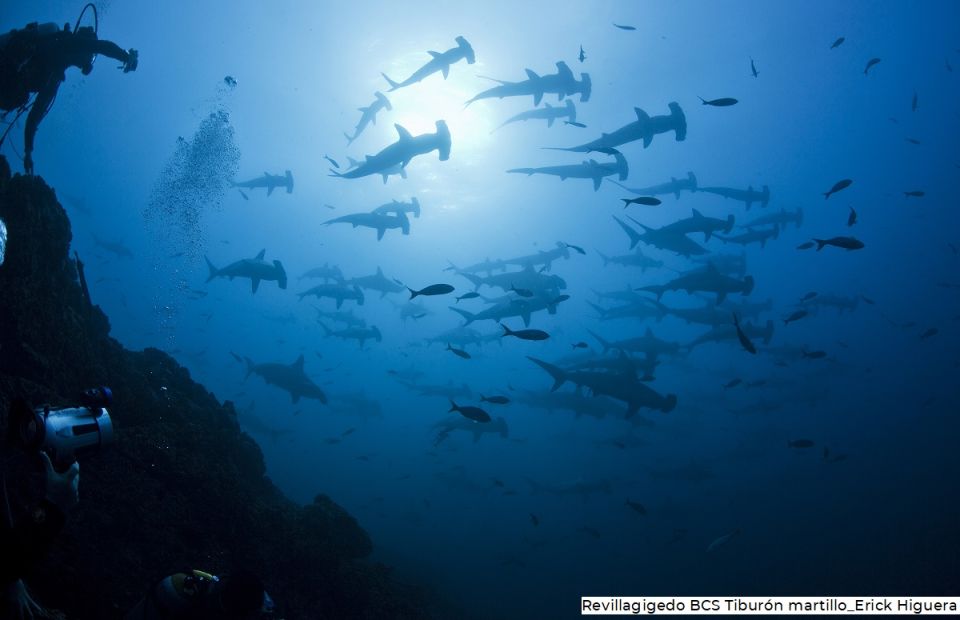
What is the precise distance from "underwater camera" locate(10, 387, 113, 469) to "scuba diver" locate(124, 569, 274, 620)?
1081mm

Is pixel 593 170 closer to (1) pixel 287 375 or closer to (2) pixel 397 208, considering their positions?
(2) pixel 397 208

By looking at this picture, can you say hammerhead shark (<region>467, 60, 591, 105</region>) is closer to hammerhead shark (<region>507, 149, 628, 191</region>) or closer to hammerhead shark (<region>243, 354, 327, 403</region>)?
hammerhead shark (<region>507, 149, 628, 191</region>)

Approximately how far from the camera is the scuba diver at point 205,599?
2.20m

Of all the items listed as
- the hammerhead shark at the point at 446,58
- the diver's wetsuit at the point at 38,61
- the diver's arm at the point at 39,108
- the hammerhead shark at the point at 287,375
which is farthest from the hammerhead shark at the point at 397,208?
the diver's arm at the point at 39,108

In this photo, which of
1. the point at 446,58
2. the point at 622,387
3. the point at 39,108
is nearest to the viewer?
the point at 39,108

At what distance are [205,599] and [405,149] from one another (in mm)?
11241

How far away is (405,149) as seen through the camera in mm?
11680

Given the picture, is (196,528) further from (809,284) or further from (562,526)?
(809,284)

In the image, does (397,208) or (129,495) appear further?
(397,208)

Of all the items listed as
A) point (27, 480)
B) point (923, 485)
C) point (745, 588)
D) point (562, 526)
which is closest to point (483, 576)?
point (562, 526)

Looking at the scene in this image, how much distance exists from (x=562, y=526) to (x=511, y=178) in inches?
1138

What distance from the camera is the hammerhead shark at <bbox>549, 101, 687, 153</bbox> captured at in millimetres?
11148

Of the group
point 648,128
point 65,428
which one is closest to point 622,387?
point 648,128

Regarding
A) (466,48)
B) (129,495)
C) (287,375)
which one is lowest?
(129,495)
